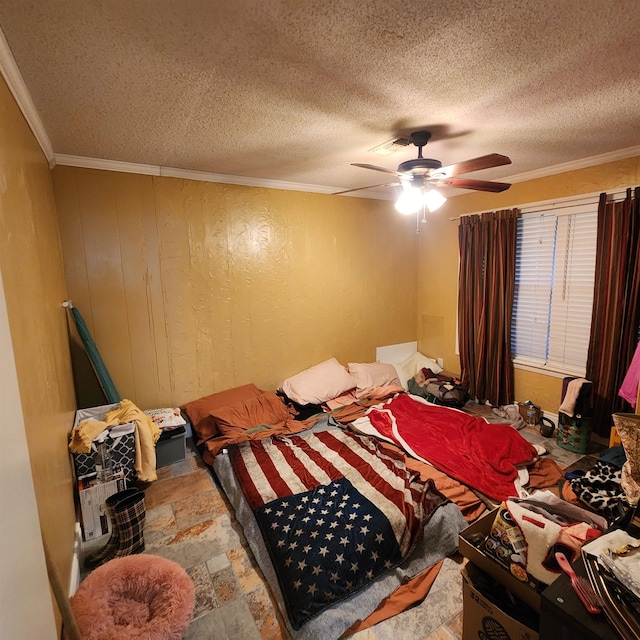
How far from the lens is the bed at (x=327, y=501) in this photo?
65.2 inches

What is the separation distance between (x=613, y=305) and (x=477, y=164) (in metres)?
1.97

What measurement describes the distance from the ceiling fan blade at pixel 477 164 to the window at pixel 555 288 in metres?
1.76

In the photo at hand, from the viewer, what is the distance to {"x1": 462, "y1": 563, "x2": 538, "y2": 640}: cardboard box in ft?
4.01

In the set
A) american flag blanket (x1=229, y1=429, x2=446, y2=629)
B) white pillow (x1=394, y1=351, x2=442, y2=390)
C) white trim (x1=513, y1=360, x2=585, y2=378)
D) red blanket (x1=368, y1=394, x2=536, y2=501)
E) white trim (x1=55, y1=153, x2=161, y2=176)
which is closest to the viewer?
american flag blanket (x1=229, y1=429, x2=446, y2=629)

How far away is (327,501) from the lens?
210 cm

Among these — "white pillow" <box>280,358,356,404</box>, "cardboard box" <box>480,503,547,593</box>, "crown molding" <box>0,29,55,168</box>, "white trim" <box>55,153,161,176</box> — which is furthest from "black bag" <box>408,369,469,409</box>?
"crown molding" <box>0,29,55,168</box>

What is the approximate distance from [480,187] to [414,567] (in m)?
2.36

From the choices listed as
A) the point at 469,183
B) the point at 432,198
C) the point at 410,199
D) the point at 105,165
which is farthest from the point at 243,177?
the point at 469,183

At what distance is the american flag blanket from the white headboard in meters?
1.71

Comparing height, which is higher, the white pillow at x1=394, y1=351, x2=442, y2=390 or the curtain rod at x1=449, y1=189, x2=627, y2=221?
the curtain rod at x1=449, y1=189, x2=627, y2=221

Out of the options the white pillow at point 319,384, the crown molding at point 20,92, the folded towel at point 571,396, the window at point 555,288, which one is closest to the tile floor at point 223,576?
the white pillow at point 319,384

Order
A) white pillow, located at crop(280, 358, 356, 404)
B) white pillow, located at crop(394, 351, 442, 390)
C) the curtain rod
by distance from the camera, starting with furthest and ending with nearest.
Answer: white pillow, located at crop(394, 351, 442, 390)
white pillow, located at crop(280, 358, 356, 404)
the curtain rod

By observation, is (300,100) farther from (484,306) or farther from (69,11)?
(484,306)

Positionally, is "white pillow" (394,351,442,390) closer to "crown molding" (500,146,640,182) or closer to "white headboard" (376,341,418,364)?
A: "white headboard" (376,341,418,364)
